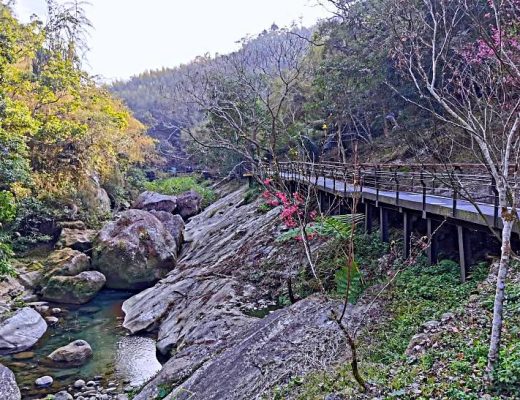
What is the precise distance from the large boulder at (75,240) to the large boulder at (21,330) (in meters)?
6.77

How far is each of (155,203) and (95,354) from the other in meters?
17.9

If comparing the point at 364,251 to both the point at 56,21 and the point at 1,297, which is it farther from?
the point at 56,21

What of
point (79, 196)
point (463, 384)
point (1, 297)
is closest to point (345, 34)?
point (79, 196)

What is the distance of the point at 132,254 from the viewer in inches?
754

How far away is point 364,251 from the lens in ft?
39.9

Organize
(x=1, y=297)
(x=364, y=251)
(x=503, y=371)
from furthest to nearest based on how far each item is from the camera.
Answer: (x=1, y=297)
(x=364, y=251)
(x=503, y=371)

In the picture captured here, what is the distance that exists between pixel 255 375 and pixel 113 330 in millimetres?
8758

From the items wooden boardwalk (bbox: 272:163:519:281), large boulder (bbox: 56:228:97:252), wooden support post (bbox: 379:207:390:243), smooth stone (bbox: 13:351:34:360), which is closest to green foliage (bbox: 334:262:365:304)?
wooden boardwalk (bbox: 272:163:519:281)

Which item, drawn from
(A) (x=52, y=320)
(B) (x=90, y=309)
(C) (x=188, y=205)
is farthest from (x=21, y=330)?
(C) (x=188, y=205)

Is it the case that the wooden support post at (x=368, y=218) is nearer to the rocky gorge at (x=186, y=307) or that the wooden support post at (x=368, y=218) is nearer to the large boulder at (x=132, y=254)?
the rocky gorge at (x=186, y=307)

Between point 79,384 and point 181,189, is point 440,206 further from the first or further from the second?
point 181,189

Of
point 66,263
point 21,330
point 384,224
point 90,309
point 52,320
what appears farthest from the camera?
point 66,263

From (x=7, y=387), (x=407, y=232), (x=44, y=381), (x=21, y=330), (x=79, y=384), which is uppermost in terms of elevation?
(x=407, y=232)

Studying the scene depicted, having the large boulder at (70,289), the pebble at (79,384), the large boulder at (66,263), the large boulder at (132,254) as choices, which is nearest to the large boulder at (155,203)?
the large boulder at (132,254)
